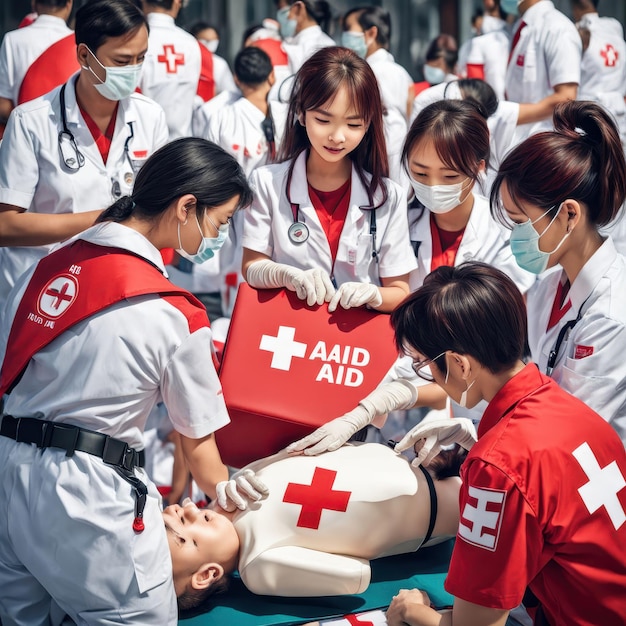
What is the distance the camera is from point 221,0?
709 cm

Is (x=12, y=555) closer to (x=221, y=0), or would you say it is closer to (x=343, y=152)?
(x=343, y=152)

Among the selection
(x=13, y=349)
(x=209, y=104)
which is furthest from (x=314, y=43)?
(x=13, y=349)

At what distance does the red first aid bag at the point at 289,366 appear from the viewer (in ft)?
7.44

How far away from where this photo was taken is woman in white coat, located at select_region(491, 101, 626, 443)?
6.92ft

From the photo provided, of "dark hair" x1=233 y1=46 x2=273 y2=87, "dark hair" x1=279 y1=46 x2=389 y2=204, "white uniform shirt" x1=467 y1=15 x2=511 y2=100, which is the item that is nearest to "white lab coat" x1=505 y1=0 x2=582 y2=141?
"white uniform shirt" x1=467 y1=15 x2=511 y2=100

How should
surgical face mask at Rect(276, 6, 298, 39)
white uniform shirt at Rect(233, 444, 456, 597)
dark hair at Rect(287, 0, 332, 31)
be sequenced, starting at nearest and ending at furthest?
white uniform shirt at Rect(233, 444, 456, 597) → dark hair at Rect(287, 0, 332, 31) → surgical face mask at Rect(276, 6, 298, 39)

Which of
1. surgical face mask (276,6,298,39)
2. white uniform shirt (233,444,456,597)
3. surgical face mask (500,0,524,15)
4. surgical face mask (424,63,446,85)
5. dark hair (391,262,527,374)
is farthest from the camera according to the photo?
surgical face mask (424,63,446,85)

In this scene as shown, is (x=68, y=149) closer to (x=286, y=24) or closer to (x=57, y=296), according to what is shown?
(x=57, y=296)

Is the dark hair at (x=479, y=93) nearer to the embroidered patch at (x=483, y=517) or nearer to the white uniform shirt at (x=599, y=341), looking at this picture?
the white uniform shirt at (x=599, y=341)

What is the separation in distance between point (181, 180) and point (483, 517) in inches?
38.6

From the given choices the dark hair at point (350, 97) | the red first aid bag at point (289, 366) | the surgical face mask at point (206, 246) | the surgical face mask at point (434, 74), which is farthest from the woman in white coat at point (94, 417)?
the surgical face mask at point (434, 74)

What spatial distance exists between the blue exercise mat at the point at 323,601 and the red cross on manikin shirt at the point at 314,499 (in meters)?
0.20

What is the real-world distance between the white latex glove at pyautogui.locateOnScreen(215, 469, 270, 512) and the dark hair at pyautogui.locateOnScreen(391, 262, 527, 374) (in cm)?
58

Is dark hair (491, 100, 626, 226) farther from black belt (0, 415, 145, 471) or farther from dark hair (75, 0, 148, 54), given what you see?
dark hair (75, 0, 148, 54)
